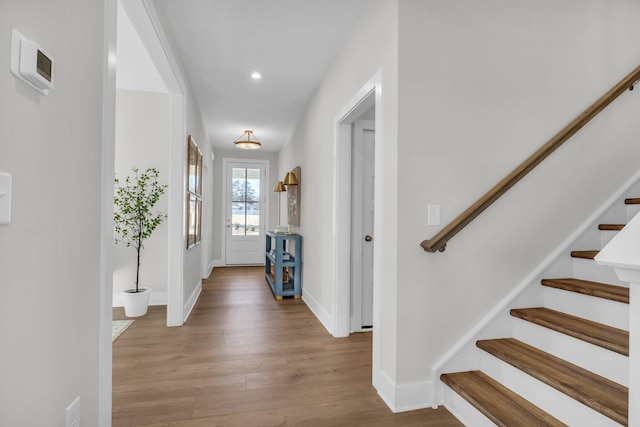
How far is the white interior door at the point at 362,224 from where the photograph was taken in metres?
3.14

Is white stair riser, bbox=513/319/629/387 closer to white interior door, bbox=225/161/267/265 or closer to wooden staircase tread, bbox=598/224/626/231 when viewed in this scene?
wooden staircase tread, bbox=598/224/626/231

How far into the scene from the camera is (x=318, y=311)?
3.59 metres

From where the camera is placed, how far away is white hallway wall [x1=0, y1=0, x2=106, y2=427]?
869 millimetres

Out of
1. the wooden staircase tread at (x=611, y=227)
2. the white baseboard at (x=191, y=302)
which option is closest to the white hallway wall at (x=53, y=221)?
the white baseboard at (x=191, y=302)

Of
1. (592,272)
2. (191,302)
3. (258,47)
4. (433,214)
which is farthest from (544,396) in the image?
(191,302)

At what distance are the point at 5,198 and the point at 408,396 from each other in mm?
1971

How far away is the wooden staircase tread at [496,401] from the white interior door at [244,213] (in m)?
5.89

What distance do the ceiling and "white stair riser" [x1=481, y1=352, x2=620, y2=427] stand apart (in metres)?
2.46

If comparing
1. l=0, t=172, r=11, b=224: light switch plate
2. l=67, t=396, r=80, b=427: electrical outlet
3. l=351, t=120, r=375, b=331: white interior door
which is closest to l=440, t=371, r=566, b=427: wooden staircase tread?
l=351, t=120, r=375, b=331: white interior door

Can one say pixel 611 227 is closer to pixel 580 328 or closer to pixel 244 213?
pixel 580 328

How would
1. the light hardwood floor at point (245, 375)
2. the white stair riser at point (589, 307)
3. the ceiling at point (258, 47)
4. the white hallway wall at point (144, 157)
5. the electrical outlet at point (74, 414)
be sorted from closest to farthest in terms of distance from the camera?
the electrical outlet at point (74, 414) < the white stair riser at point (589, 307) < the light hardwood floor at point (245, 375) < the ceiling at point (258, 47) < the white hallway wall at point (144, 157)

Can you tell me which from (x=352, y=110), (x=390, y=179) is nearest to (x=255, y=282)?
(x=352, y=110)

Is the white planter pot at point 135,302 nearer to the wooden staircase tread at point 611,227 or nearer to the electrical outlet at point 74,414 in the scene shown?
the electrical outlet at point 74,414

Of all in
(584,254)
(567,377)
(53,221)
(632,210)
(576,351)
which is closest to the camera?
(53,221)
